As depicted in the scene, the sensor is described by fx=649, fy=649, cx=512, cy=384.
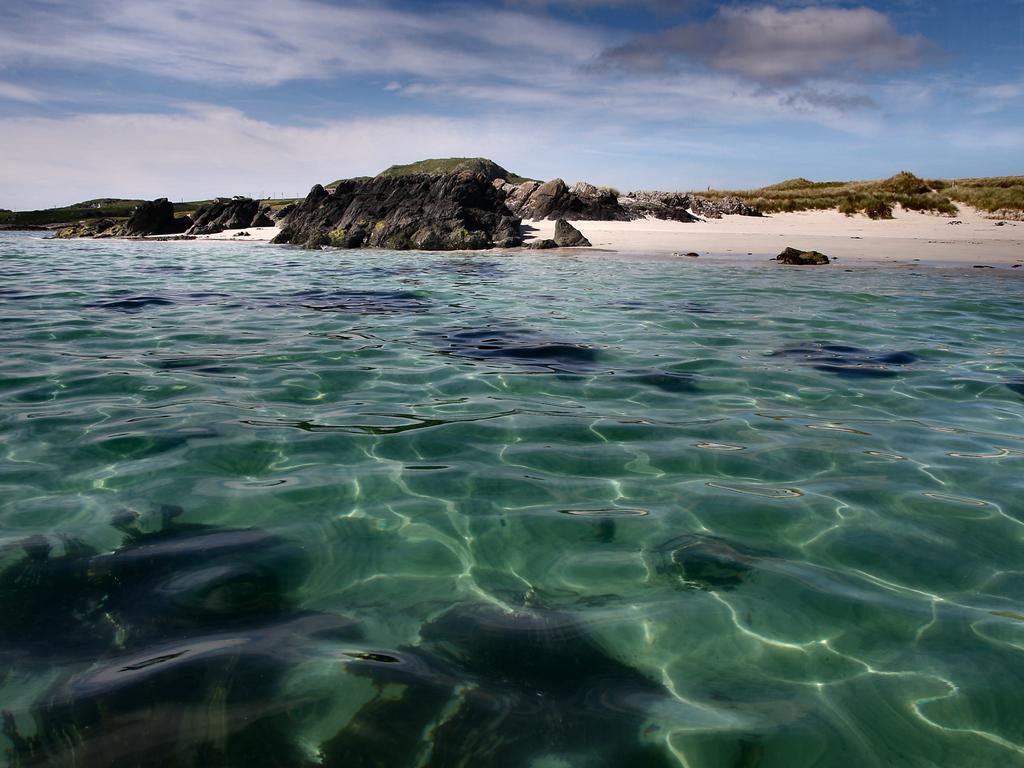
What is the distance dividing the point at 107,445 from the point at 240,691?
8.83ft

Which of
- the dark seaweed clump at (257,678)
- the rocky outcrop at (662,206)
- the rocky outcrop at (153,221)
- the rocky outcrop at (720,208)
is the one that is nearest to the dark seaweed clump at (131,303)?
the dark seaweed clump at (257,678)

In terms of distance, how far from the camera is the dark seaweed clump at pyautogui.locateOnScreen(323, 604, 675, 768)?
176cm

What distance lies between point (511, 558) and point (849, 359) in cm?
493

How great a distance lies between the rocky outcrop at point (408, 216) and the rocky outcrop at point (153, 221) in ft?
47.2

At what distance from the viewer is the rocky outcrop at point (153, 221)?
128 ft

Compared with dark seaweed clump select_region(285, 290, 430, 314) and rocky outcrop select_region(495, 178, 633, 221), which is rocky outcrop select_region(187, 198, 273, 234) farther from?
dark seaweed clump select_region(285, 290, 430, 314)

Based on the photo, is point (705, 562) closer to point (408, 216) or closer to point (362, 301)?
point (362, 301)

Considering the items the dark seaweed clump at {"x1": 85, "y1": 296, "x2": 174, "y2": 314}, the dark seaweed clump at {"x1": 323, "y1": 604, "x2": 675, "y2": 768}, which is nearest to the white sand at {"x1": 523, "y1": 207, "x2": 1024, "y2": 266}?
the dark seaweed clump at {"x1": 85, "y1": 296, "x2": 174, "y2": 314}

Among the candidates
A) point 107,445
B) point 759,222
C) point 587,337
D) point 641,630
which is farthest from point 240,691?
point 759,222

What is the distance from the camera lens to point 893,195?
2944 centimetres

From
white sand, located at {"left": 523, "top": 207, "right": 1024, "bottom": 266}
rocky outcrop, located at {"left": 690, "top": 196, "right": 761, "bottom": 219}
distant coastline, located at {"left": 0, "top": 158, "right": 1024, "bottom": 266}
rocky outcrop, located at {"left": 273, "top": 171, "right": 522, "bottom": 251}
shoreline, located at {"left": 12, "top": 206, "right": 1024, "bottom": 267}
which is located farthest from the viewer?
rocky outcrop, located at {"left": 690, "top": 196, "right": 761, "bottom": 219}

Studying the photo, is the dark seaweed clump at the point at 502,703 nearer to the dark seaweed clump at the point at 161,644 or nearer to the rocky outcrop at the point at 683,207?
the dark seaweed clump at the point at 161,644

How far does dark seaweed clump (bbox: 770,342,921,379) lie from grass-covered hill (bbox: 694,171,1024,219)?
23.9m

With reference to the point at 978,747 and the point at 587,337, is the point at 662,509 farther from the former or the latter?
the point at 587,337
